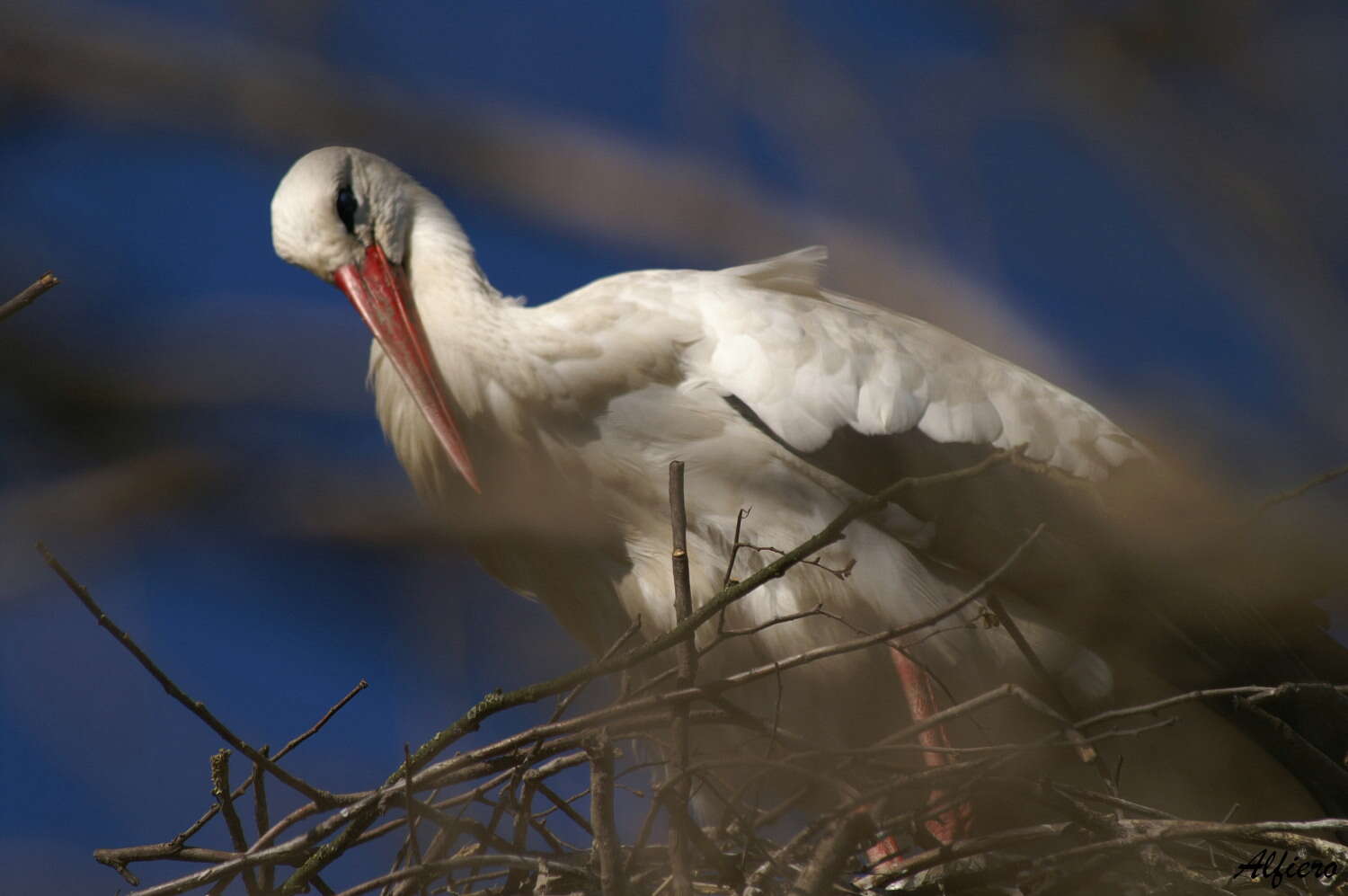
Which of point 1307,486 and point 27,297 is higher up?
point 27,297

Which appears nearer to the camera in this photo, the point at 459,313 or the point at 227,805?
the point at 227,805

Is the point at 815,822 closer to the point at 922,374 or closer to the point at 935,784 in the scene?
the point at 935,784

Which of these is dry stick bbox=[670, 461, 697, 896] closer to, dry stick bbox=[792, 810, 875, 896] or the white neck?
dry stick bbox=[792, 810, 875, 896]

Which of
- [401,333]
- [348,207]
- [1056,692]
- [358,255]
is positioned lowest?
[1056,692]

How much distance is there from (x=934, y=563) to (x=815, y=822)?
1334 mm

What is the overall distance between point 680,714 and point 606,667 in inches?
5.1

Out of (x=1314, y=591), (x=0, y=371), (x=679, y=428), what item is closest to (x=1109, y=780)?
(x=679, y=428)

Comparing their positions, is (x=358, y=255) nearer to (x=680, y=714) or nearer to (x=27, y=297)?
(x=680, y=714)

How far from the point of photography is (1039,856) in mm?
2223

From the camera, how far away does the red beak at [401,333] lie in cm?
316

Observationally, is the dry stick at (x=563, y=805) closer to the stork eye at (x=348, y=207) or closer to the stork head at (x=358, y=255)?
the stork head at (x=358, y=255)

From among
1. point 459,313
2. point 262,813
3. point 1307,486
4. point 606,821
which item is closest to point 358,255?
point 459,313

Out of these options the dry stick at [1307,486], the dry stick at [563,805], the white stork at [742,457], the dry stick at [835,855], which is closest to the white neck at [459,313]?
the white stork at [742,457]

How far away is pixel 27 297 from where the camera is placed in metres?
1.32
